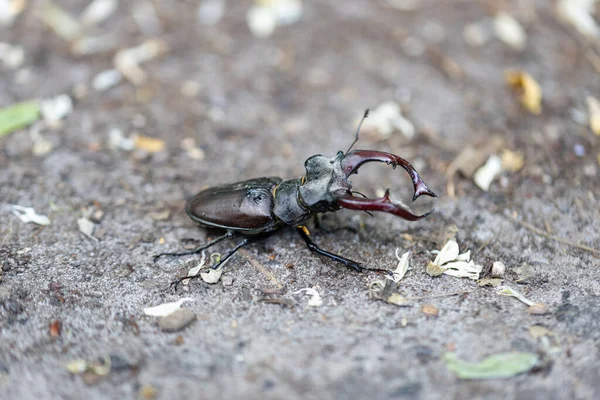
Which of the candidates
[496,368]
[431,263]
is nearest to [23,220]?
[431,263]

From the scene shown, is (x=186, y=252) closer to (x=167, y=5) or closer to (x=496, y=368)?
(x=496, y=368)

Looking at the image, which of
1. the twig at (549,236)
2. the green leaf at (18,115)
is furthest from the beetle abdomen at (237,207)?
the green leaf at (18,115)

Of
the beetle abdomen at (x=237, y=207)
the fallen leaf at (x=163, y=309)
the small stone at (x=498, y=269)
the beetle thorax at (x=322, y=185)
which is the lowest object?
the fallen leaf at (x=163, y=309)

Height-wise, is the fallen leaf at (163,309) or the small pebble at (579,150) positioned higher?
the small pebble at (579,150)

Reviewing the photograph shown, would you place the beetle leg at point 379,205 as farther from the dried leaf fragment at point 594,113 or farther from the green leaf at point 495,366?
the dried leaf fragment at point 594,113

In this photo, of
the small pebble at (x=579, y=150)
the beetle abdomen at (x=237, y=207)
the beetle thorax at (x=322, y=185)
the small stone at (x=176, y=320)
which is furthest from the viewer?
the small pebble at (x=579, y=150)

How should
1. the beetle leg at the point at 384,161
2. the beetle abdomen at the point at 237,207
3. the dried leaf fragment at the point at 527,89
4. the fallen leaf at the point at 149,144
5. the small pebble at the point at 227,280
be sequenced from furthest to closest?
the dried leaf fragment at the point at 527,89 < the fallen leaf at the point at 149,144 < the beetle abdomen at the point at 237,207 < the small pebble at the point at 227,280 < the beetle leg at the point at 384,161

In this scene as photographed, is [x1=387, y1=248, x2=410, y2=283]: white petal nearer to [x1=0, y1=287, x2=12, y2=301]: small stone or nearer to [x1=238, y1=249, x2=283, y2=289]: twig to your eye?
[x1=238, y1=249, x2=283, y2=289]: twig
